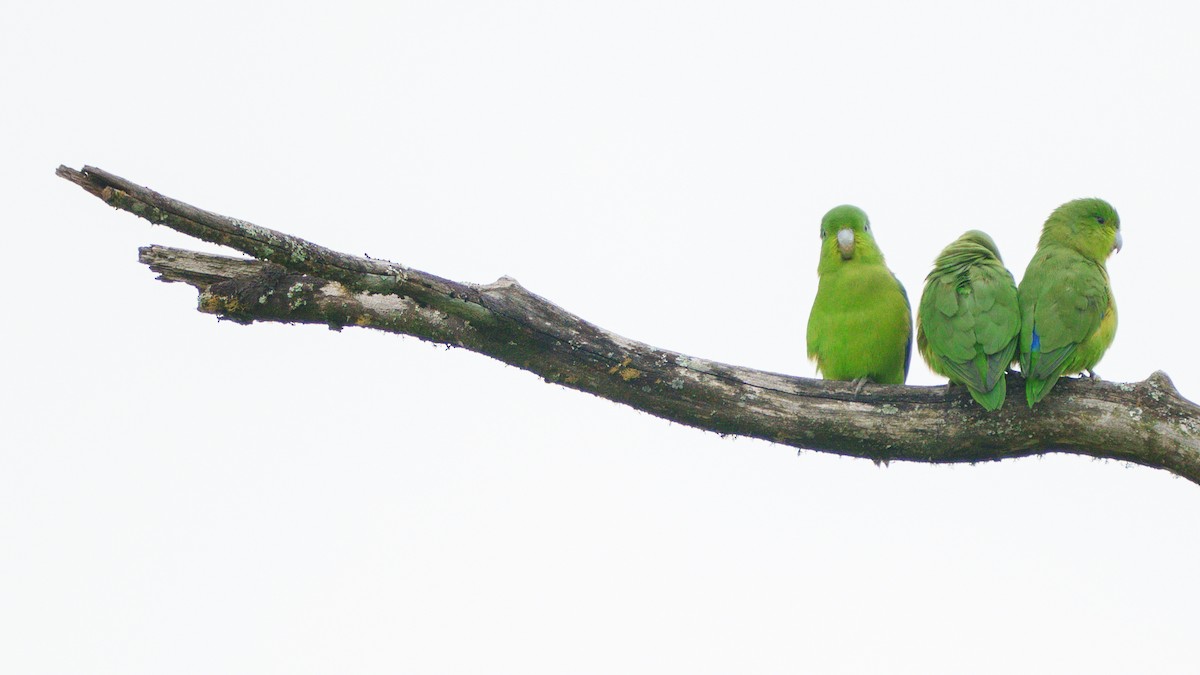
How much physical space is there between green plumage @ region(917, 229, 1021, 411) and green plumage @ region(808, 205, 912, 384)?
0.73ft

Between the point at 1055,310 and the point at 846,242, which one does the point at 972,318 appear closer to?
the point at 1055,310

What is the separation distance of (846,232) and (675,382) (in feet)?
6.37

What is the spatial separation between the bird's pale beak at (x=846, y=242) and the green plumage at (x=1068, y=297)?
3.41 feet

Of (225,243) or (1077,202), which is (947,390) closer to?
(1077,202)

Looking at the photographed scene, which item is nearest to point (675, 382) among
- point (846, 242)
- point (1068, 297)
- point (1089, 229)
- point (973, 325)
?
point (973, 325)

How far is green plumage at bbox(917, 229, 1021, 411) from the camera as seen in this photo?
523cm

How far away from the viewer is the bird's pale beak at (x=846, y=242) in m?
6.46

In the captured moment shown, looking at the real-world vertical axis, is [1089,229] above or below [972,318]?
above

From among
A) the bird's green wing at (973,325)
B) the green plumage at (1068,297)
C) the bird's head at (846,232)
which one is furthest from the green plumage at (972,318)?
the bird's head at (846,232)

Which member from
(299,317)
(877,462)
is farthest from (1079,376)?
(299,317)

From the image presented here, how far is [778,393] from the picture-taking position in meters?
5.27

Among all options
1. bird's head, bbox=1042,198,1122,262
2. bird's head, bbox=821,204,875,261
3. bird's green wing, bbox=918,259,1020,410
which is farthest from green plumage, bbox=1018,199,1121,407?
bird's head, bbox=821,204,875,261

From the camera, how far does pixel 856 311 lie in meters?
6.33

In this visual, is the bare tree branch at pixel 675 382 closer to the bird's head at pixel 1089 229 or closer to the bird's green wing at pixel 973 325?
the bird's green wing at pixel 973 325
